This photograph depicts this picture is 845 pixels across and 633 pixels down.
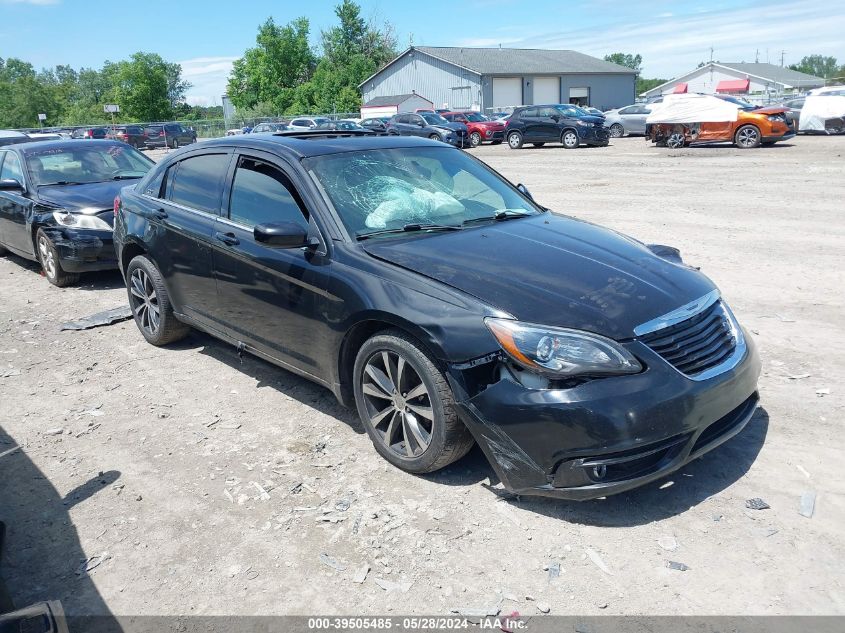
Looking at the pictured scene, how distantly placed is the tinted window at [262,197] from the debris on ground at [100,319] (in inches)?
120

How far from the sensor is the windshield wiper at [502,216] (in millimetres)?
4535

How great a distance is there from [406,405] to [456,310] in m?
0.65

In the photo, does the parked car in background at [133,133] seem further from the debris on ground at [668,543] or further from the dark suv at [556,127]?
the debris on ground at [668,543]

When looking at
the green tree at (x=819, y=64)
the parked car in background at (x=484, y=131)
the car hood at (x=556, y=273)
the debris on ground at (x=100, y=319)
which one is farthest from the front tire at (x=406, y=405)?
the green tree at (x=819, y=64)

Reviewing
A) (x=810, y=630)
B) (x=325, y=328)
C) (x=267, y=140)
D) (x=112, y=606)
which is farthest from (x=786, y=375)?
(x=112, y=606)

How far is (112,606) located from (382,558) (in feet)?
3.86

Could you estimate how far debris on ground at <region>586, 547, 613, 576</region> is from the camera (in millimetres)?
3068

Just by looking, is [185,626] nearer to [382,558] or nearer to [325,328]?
[382,558]

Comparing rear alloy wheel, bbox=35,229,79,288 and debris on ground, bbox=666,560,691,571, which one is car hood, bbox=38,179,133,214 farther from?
debris on ground, bbox=666,560,691,571

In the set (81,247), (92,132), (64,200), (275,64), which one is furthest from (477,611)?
(275,64)

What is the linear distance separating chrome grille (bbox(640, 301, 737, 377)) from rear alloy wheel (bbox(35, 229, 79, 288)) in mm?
7422

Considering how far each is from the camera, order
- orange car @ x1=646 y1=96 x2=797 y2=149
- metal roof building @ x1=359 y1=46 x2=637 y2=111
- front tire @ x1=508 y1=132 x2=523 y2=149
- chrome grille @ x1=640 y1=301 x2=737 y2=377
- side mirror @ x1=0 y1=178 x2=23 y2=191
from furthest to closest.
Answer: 1. metal roof building @ x1=359 y1=46 x2=637 y2=111
2. front tire @ x1=508 y1=132 x2=523 y2=149
3. orange car @ x1=646 y1=96 x2=797 y2=149
4. side mirror @ x1=0 y1=178 x2=23 y2=191
5. chrome grille @ x1=640 y1=301 x2=737 y2=377

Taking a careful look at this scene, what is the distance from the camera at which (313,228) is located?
420 centimetres

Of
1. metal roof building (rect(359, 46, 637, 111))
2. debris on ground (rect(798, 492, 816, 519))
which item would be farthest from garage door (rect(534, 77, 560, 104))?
debris on ground (rect(798, 492, 816, 519))
